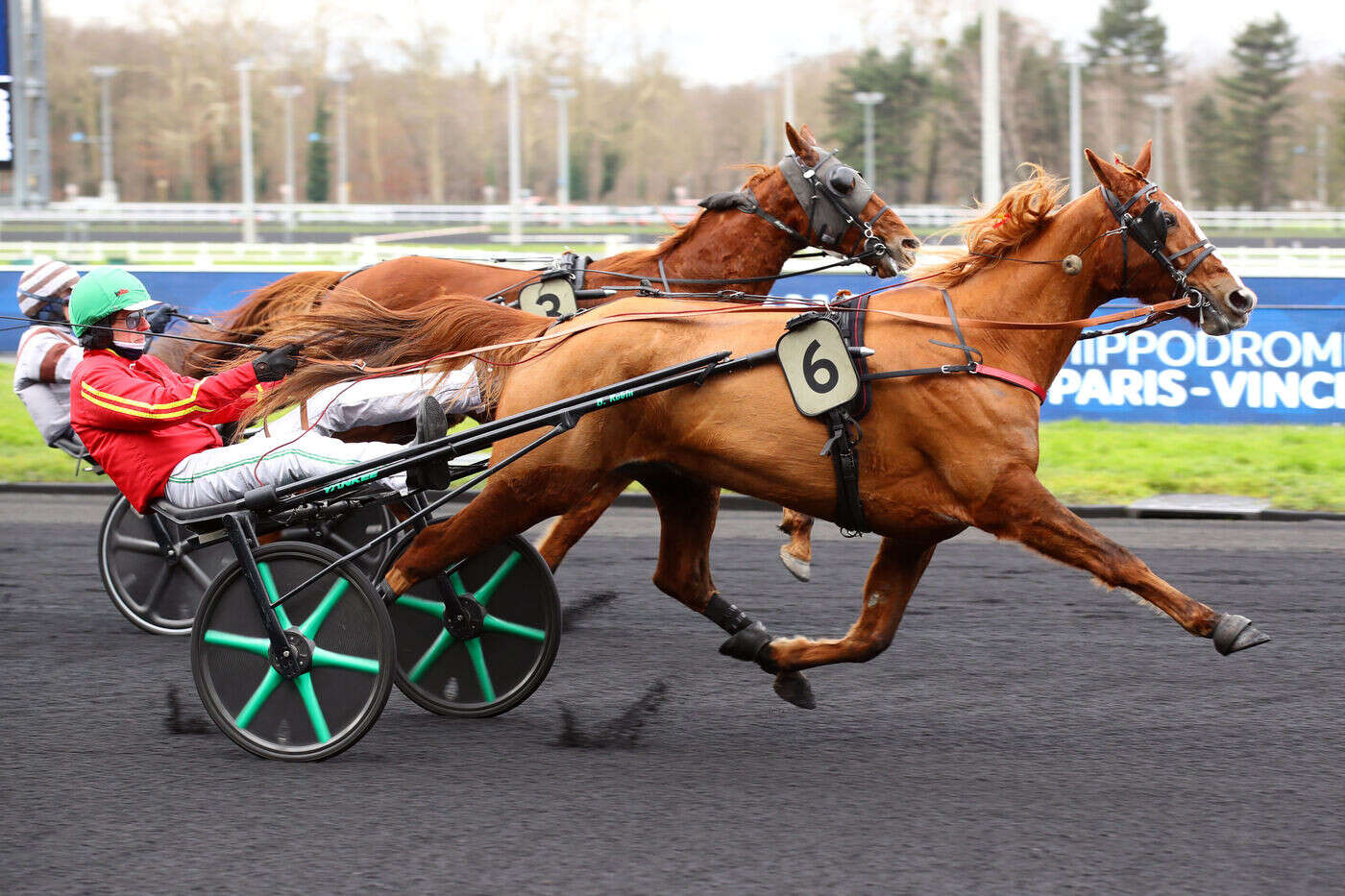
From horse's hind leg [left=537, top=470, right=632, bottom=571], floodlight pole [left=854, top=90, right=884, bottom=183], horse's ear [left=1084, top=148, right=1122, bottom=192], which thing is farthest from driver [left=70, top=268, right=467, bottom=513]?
floodlight pole [left=854, top=90, right=884, bottom=183]

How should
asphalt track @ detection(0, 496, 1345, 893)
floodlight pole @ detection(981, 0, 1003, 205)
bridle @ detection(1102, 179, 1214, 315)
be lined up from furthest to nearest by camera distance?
floodlight pole @ detection(981, 0, 1003, 205), bridle @ detection(1102, 179, 1214, 315), asphalt track @ detection(0, 496, 1345, 893)

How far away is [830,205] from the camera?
6.46 meters

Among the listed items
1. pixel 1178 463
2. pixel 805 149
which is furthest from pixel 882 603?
pixel 1178 463

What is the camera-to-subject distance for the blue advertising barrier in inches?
389

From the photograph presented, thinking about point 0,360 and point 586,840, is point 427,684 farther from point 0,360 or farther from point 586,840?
point 0,360

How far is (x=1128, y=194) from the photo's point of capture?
4.42 m

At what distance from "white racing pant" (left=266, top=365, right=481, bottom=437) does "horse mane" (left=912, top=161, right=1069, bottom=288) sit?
1523 millimetres

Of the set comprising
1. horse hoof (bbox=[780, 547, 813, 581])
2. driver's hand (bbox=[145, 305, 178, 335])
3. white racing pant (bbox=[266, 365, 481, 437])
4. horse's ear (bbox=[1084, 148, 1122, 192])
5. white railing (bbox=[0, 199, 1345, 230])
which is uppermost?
white railing (bbox=[0, 199, 1345, 230])

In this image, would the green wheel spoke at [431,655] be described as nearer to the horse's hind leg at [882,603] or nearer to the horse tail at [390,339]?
the horse tail at [390,339]

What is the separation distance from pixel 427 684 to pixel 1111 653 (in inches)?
97.9

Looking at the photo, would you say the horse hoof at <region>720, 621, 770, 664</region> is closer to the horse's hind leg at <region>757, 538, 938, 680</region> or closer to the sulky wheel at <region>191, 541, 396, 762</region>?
the horse's hind leg at <region>757, 538, 938, 680</region>

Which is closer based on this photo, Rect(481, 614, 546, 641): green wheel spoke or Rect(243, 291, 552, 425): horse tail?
Rect(481, 614, 546, 641): green wheel spoke

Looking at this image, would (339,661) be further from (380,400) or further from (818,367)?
(818,367)

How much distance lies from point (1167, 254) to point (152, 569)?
13.2 feet
